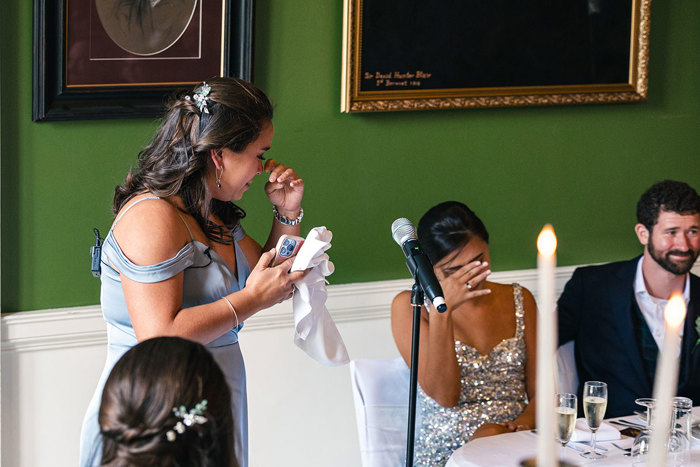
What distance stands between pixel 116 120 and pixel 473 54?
1.36 metres

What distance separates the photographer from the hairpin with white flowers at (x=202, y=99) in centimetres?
198

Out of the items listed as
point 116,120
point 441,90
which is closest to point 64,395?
point 116,120

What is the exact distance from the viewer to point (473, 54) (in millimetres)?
3271

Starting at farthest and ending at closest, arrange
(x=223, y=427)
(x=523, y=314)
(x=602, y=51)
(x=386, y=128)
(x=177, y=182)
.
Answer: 1. (x=602, y=51)
2. (x=386, y=128)
3. (x=523, y=314)
4. (x=177, y=182)
5. (x=223, y=427)

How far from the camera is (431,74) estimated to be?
3.21 meters

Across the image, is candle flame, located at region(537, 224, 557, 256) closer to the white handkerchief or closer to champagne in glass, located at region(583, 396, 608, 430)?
champagne in glass, located at region(583, 396, 608, 430)

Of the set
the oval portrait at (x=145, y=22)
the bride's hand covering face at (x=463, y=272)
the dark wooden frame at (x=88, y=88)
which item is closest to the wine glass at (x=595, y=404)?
the bride's hand covering face at (x=463, y=272)

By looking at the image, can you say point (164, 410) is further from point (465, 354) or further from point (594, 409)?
point (465, 354)

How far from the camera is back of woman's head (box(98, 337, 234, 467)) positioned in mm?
1029

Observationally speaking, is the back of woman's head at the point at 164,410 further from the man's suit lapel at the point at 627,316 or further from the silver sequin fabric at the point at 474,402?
the man's suit lapel at the point at 627,316

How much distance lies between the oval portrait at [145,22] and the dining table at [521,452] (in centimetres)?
160

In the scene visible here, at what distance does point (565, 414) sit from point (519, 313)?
2.79 ft

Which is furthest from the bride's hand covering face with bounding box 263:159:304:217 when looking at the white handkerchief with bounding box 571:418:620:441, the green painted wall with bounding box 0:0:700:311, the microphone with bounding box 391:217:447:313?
the white handkerchief with bounding box 571:418:620:441

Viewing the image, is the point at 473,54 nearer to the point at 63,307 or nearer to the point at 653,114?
the point at 653,114
